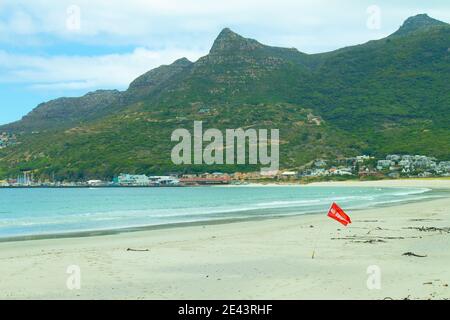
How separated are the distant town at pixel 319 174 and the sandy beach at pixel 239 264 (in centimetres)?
10705

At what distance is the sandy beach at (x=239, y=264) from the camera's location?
1265 centimetres

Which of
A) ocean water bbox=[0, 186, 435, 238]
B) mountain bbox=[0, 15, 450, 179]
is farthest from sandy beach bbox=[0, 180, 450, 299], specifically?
mountain bbox=[0, 15, 450, 179]

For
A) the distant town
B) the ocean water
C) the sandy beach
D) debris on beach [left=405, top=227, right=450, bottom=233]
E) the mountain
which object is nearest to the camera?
the sandy beach

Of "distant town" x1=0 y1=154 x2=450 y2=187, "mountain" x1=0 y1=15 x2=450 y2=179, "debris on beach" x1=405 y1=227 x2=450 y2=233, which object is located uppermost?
"mountain" x1=0 y1=15 x2=450 y2=179

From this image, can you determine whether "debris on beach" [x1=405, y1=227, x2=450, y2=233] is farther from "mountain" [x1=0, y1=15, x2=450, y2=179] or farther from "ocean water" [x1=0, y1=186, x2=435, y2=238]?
"mountain" [x1=0, y1=15, x2=450, y2=179]

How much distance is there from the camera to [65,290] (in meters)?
13.1

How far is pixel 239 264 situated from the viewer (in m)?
16.8

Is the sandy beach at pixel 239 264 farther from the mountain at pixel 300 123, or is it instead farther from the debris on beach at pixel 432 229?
the mountain at pixel 300 123

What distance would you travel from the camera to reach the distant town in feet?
428

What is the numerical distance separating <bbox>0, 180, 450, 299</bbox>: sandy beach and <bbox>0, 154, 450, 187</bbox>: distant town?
107053mm

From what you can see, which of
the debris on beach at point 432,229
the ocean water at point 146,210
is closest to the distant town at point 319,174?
the ocean water at point 146,210

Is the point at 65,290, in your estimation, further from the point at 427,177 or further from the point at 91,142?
the point at 91,142
